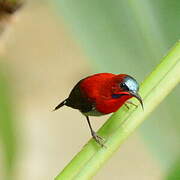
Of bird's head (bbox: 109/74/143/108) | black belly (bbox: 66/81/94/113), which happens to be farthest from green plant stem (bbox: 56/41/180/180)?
black belly (bbox: 66/81/94/113)

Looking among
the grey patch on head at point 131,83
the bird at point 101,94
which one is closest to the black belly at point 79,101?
the bird at point 101,94

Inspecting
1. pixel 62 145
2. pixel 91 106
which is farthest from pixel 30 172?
pixel 91 106

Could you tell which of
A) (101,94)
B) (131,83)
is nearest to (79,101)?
(101,94)

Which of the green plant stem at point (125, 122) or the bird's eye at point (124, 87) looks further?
the bird's eye at point (124, 87)

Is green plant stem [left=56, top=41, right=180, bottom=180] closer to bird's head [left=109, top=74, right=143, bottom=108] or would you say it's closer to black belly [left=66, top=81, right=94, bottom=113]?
bird's head [left=109, top=74, right=143, bottom=108]

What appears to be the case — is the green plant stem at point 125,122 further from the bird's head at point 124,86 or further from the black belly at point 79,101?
the black belly at point 79,101

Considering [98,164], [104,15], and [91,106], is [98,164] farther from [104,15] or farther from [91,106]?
[91,106]
